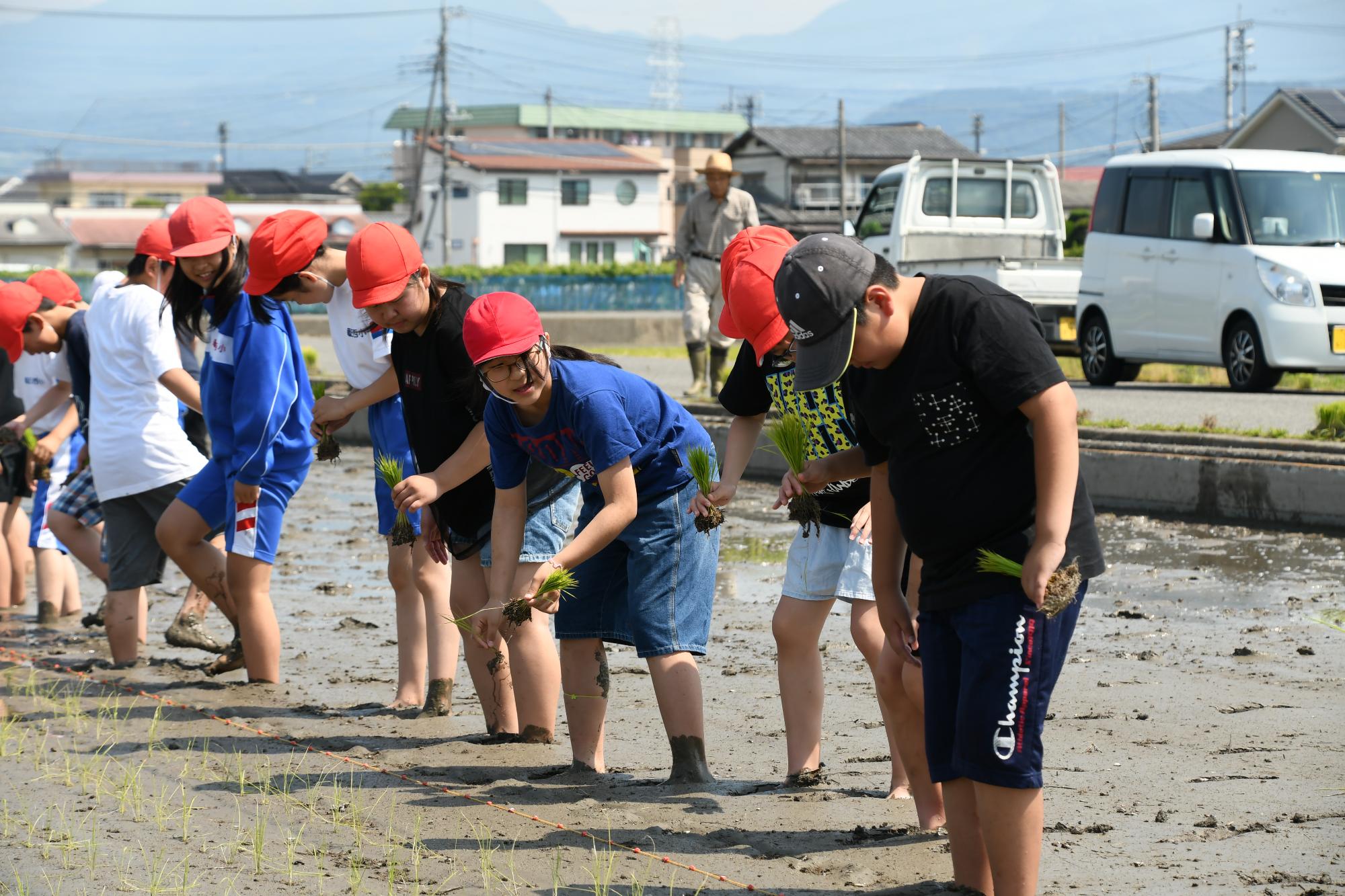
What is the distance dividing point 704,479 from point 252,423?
223 centimetres

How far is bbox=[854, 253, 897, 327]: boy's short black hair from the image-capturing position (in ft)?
10.7

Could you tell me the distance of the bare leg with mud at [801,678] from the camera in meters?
4.51

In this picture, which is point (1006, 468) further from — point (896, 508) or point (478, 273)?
point (478, 273)

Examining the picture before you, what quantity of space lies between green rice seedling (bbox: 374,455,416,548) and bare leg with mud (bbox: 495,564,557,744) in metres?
0.55

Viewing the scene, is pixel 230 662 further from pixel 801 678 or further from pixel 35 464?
pixel 801 678

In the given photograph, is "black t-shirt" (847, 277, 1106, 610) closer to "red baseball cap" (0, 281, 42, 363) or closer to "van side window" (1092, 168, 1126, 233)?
"red baseball cap" (0, 281, 42, 363)

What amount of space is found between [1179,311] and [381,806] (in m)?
11.2

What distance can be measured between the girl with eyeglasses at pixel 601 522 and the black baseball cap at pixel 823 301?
3.36ft

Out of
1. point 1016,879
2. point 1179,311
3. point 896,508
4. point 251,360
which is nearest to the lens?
point 1016,879

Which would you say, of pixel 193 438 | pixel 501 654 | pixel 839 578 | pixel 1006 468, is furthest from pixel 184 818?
pixel 193 438

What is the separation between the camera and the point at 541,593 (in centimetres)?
414

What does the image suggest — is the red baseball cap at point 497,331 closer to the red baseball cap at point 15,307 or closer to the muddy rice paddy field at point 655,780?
the muddy rice paddy field at point 655,780

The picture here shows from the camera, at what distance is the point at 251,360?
5.91m

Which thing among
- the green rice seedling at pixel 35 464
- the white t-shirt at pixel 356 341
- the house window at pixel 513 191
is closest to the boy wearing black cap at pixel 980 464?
the white t-shirt at pixel 356 341
